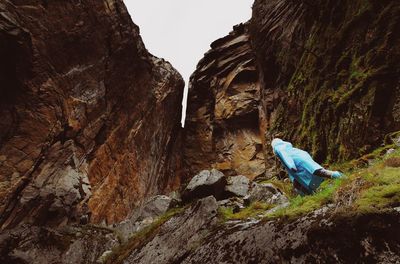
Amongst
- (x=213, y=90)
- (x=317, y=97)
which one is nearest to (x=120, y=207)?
(x=317, y=97)

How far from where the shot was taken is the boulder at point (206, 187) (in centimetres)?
1241

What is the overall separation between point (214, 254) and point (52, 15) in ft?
50.8

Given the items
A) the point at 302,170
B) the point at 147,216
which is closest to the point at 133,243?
the point at 302,170

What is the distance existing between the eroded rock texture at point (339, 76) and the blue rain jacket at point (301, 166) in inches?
137

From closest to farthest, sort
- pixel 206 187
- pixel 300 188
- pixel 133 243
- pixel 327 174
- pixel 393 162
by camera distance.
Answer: pixel 393 162
pixel 327 174
pixel 300 188
pixel 133 243
pixel 206 187

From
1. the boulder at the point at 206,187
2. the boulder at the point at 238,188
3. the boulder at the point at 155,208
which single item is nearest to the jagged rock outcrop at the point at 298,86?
the boulder at the point at 238,188

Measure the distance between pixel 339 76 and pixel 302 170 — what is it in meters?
7.32

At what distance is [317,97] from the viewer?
620 inches

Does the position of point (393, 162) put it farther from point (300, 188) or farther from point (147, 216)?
point (147, 216)

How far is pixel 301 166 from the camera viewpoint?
320 inches

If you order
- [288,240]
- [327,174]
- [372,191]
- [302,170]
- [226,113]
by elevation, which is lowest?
[288,240]

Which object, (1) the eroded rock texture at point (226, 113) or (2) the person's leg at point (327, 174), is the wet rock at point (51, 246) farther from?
(1) the eroded rock texture at point (226, 113)

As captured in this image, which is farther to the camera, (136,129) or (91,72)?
(136,129)

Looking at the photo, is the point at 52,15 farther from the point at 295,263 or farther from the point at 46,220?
the point at 295,263
